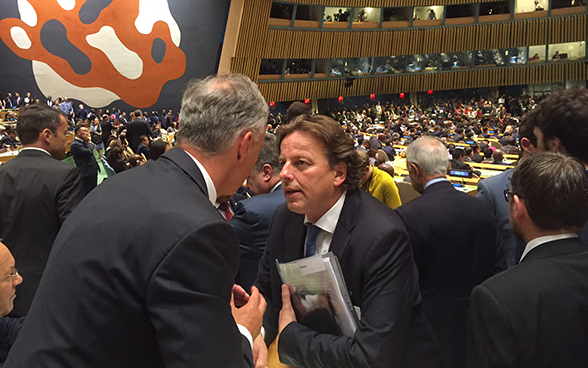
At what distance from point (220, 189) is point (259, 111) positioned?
27cm

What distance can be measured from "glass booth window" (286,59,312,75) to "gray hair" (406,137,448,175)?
19.2m

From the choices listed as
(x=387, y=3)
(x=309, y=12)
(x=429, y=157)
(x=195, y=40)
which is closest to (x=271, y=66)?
(x=309, y=12)

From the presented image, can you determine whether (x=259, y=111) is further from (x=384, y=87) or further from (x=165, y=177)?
(x=384, y=87)

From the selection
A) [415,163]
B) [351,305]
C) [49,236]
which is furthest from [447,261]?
[49,236]

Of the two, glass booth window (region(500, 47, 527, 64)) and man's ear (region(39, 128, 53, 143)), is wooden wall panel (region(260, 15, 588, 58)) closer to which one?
glass booth window (region(500, 47, 527, 64))

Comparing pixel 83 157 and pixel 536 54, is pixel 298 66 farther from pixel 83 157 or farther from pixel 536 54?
pixel 83 157

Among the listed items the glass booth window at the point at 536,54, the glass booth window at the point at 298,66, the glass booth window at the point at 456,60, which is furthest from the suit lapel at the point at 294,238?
the glass booth window at the point at 536,54

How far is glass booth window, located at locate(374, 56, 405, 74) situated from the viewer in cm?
2327

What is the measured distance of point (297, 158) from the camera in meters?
1.71

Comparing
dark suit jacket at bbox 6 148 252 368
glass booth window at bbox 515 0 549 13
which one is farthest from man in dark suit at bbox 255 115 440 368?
glass booth window at bbox 515 0 549 13

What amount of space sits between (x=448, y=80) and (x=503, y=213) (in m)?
23.3

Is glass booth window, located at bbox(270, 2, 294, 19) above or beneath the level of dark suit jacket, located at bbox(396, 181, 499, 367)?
above

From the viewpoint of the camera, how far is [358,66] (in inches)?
907

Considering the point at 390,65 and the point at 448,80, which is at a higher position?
the point at 390,65
